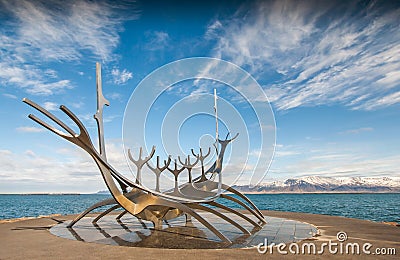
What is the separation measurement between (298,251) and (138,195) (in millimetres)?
6506

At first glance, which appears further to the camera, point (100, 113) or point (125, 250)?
point (100, 113)

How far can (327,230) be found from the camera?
1489 cm

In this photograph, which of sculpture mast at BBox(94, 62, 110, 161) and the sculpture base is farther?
sculpture mast at BBox(94, 62, 110, 161)

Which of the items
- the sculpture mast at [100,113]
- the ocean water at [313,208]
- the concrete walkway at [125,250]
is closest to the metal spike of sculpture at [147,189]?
the sculpture mast at [100,113]

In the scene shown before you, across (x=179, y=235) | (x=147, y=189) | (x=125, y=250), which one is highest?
(x=147, y=189)

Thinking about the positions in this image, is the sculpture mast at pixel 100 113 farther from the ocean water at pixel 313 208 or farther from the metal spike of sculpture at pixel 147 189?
the ocean water at pixel 313 208

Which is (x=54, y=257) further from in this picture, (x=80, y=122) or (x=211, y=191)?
(x=211, y=191)

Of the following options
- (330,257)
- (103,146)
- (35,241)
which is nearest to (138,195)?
(103,146)

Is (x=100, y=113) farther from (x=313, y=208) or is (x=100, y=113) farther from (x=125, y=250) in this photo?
(x=313, y=208)

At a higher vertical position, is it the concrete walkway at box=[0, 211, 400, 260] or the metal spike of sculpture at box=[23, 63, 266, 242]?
the metal spike of sculpture at box=[23, 63, 266, 242]

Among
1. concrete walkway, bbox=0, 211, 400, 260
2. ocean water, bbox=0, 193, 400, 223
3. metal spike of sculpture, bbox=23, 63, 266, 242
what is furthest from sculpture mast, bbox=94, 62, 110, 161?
ocean water, bbox=0, 193, 400, 223

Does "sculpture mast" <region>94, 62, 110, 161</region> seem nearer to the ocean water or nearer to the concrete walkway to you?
the concrete walkway

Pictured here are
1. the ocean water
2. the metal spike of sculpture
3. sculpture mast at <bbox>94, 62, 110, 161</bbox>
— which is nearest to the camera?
the metal spike of sculpture

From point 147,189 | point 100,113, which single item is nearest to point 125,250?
point 147,189
